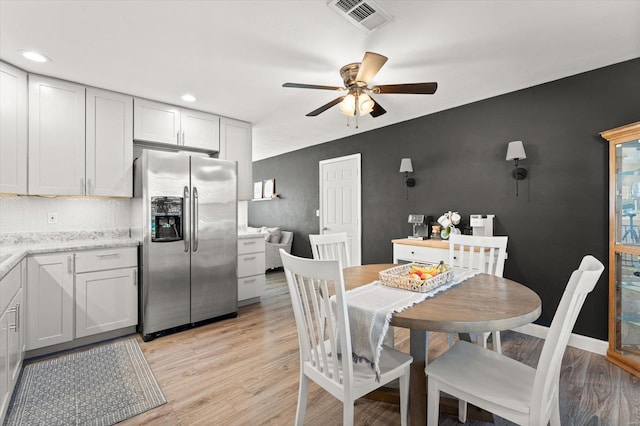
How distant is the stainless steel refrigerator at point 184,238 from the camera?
9.58 feet

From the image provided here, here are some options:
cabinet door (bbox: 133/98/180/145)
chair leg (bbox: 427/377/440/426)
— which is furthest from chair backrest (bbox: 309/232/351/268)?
cabinet door (bbox: 133/98/180/145)

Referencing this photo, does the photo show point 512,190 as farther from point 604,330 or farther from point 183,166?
point 183,166

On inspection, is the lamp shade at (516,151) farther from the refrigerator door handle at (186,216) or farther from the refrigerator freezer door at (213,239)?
the refrigerator door handle at (186,216)

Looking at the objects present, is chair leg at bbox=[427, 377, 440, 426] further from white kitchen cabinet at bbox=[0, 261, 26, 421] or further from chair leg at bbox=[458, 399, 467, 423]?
white kitchen cabinet at bbox=[0, 261, 26, 421]

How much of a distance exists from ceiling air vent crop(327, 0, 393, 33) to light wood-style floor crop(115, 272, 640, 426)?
2.44 meters

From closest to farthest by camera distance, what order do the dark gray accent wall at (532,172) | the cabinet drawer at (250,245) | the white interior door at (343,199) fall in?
1. the dark gray accent wall at (532,172)
2. the cabinet drawer at (250,245)
3. the white interior door at (343,199)

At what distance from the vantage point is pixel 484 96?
325cm

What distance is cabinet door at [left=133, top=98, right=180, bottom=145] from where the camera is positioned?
10.7 feet

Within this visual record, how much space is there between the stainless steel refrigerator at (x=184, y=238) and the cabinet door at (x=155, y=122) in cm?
33

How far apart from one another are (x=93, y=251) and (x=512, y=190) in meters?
4.09

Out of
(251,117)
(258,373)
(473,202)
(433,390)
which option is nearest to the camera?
(433,390)

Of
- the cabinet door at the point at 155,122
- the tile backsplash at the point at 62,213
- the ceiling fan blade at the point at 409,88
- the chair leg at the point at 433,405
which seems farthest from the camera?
the cabinet door at the point at 155,122

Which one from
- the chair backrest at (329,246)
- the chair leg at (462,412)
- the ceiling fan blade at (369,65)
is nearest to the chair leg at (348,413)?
the chair leg at (462,412)

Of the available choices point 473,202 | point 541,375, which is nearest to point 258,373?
point 541,375
